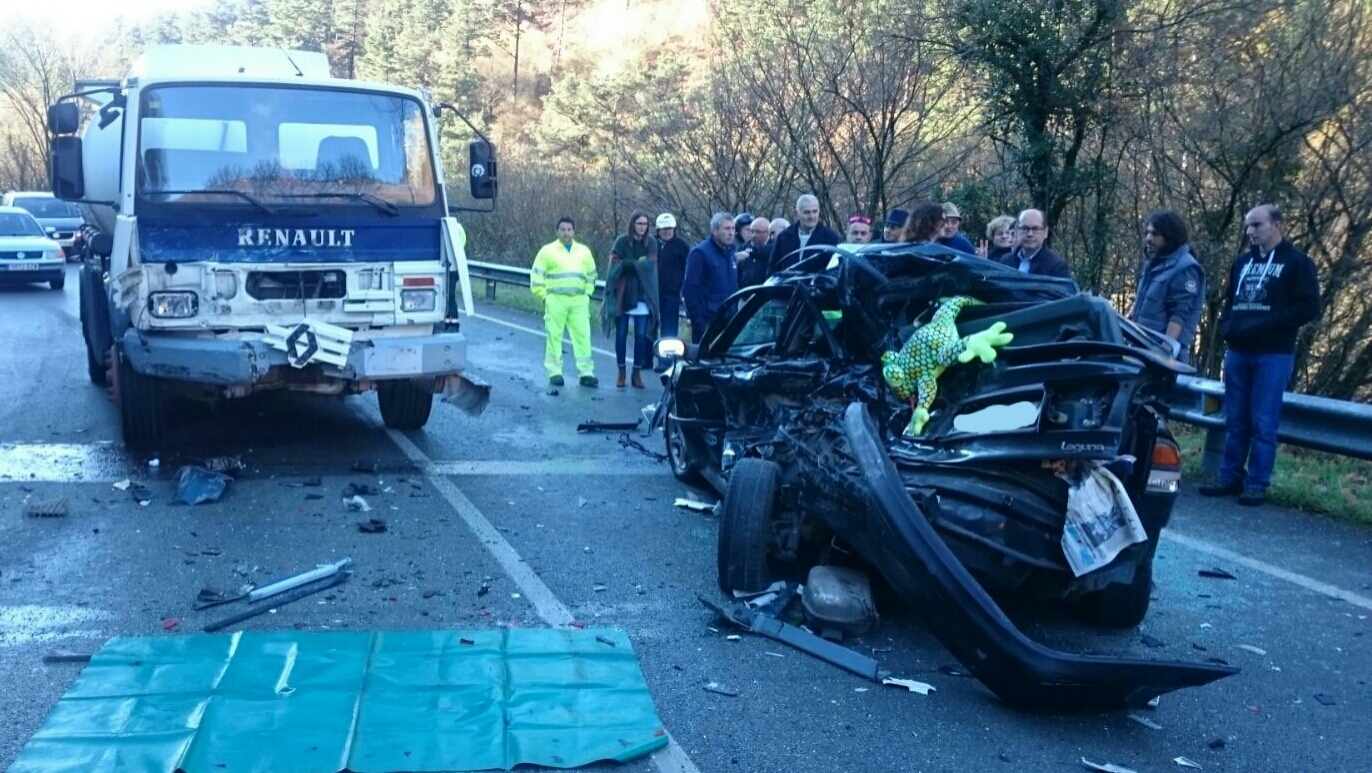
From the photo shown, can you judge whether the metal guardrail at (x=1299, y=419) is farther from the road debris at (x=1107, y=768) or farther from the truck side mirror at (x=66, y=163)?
the truck side mirror at (x=66, y=163)

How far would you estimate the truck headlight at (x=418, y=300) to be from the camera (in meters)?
8.72

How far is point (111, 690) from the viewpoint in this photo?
446 cm

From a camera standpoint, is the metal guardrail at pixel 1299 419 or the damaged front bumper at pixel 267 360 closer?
the metal guardrail at pixel 1299 419

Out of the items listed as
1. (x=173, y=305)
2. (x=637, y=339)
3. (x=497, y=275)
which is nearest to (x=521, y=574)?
(x=173, y=305)

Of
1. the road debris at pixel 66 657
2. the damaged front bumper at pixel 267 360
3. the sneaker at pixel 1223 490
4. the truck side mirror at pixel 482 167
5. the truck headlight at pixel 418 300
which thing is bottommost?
the road debris at pixel 66 657

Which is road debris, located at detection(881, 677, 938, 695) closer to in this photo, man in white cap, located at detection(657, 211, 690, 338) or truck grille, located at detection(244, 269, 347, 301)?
truck grille, located at detection(244, 269, 347, 301)

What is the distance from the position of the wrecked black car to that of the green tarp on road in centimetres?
108

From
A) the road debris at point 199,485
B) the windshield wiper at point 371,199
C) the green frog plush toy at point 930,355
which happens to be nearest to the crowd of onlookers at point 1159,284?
the green frog plush toy at point 930,355

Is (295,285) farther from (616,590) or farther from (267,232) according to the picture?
(616,590)

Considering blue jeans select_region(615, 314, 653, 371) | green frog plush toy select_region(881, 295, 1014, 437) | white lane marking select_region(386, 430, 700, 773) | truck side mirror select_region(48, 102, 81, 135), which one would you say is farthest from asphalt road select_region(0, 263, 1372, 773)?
blue jeans select_region(615, 314, 653, 371)

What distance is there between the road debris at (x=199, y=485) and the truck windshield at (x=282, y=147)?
6.14 ft

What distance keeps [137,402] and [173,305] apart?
979 mm

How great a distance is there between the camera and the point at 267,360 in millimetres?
8055

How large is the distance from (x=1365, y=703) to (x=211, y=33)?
68790 millimetres
